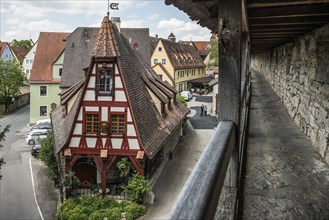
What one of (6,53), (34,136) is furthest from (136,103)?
(6,53)

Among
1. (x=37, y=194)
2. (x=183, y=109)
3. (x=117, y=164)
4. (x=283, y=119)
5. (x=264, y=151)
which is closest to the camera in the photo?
(x=264, y=151)

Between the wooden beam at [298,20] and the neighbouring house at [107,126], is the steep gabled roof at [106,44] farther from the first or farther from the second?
the wooden beam at [298,20]

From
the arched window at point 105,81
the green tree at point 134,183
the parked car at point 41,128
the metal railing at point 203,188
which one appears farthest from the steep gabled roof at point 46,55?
the metal railing at point 203,188

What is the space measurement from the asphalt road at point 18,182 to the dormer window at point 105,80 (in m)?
5.02

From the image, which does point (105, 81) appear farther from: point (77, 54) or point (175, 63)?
point (175, 63)

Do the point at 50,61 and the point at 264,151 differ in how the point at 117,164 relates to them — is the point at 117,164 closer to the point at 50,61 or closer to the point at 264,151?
the point at 264,151

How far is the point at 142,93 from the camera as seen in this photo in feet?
51.0

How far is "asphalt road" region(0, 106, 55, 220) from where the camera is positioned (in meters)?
13.7

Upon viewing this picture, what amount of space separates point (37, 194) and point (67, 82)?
39.4ft

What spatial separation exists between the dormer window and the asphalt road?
5.02m

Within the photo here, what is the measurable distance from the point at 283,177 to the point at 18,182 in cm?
1544

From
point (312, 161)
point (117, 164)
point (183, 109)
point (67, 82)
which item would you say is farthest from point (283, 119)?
point (67, 82)

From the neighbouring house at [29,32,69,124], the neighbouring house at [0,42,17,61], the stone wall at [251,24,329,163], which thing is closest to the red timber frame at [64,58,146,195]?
the stone wall at [251,24,329,163]

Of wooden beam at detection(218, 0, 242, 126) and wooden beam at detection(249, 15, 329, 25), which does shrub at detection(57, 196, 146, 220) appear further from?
wooden beam at detection(218, 0, 242, 126)
